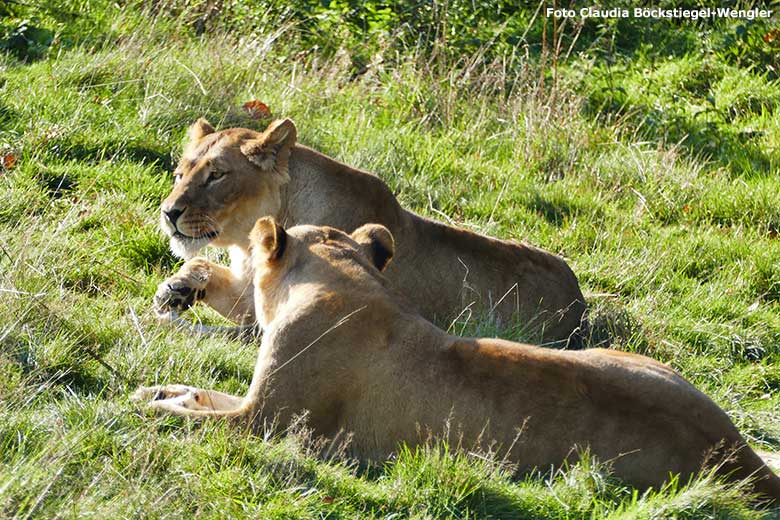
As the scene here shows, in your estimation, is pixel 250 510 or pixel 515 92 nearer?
pixel 250 510

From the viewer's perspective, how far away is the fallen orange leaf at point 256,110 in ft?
31.6

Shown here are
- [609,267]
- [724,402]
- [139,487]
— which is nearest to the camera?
[139,487]

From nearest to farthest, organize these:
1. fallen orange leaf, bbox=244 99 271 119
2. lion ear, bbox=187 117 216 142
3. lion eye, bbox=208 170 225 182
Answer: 1. lion eye, bbox=208 170 225 182
2. lion ear, bbox=187 117 216 142
3. fallen orange leaf, bbox=244 99 271 119

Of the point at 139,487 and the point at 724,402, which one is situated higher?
the point at 139,487

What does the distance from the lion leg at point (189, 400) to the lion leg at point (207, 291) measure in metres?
1.46

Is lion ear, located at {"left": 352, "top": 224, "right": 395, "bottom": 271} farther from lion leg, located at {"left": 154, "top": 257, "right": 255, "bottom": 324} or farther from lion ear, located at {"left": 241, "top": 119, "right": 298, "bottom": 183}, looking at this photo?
lion ear, located at {"left": 241, "top": 119, "right": 298, "bottom": 183}

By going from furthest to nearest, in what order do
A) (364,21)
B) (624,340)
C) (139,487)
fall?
1. (364,21)
2. (624,340)
3. (139,487)

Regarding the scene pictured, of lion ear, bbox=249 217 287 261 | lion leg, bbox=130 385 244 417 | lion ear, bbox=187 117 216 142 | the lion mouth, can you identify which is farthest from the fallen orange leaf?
lion leg, bbox=130 385 244 417

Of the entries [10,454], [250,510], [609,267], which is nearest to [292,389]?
[250,510]

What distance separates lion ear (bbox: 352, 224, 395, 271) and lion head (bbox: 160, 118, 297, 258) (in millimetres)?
1538

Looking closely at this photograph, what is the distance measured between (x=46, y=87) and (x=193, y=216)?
278 centimetres

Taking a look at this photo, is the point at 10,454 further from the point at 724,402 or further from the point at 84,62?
the point at 84,62

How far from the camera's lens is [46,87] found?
9297 mm

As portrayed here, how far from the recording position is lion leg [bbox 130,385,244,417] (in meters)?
5.18
